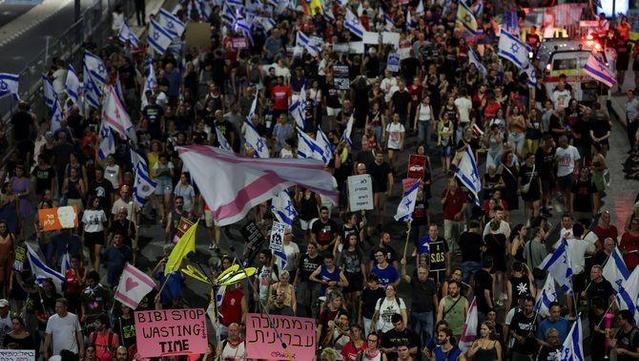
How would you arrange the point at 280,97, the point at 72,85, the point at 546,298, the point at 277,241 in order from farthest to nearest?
the point at 280,97, the point at 72,85, the point at 277,241, the point at 546,298

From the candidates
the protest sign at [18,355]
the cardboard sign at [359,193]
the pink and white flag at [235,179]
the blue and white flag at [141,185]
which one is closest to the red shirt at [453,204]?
the cardboard sign at [359,193]

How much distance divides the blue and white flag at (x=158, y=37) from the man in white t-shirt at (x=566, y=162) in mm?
12429

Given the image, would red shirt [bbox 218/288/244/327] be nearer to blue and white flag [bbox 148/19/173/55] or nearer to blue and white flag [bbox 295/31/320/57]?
blue and white flag [bbox 295/31/320/57]

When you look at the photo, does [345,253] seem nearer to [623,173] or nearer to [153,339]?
[153,339]

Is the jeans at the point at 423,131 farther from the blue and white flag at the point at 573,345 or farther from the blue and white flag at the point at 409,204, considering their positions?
the blue and white flag at the point at 573,345

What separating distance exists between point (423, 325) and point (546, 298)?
1.99m

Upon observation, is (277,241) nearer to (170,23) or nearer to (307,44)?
(307,44)

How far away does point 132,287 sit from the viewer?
24906 mm

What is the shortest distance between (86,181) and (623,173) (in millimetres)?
11385

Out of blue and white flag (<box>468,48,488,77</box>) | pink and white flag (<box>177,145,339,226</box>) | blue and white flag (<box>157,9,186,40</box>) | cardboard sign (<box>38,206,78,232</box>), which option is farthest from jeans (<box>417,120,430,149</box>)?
pink and white flag (<box>177,145,339,226</box>)

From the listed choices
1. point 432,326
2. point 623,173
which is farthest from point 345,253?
point 623,173

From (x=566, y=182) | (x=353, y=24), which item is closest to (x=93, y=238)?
(x=566, y=182)

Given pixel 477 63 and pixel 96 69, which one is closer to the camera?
pixel 96 69

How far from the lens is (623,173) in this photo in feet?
117
